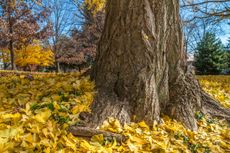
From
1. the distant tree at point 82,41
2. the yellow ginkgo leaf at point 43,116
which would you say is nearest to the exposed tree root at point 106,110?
the yellow ginkgo leaf at point 43,116

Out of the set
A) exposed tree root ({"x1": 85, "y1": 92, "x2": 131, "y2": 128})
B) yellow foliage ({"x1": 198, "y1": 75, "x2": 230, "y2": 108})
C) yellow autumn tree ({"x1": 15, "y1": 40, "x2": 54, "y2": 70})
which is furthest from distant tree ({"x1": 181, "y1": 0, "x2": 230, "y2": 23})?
yellow autumn tree ({"x1": 15, "y1": 40, "x2": 54, "y2": 70})

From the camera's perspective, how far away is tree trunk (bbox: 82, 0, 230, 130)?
2.53m

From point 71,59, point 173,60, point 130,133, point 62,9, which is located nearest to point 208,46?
point 71,59

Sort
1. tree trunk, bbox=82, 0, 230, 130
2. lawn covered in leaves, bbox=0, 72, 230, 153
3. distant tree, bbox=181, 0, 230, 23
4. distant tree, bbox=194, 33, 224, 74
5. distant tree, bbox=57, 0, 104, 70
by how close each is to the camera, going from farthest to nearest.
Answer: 1. distant tree, bbox=57, 0, 104, 70
2. distant tree, bbox=194, 33, 224, 74
3. distant tree, bbox=181, 0, 230, 23
4. tree trunk, bbox=82, 0, 230, 130
5. lawn covered in leaves, bbox=0, 72, 230, 153

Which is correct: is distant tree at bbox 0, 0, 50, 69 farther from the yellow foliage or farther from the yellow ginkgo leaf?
the yellow ginkgo leaf

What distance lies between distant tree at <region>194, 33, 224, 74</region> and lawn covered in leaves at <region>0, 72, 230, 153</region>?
15501mm

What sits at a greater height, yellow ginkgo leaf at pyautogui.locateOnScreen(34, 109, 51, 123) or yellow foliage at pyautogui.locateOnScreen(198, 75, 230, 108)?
yellow ginkgo leaf at pyautogui.locateOnScreen(34, 109, 51, 123)

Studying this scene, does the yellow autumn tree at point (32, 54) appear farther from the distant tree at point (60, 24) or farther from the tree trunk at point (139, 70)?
the tree trunk at point (139, 70)

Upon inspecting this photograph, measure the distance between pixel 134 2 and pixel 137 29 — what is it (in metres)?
0.33

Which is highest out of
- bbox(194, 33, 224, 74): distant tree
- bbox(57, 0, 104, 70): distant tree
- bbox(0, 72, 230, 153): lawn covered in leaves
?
bbox(57, 0, 104, 70): distant tree

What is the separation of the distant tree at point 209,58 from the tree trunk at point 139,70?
15.5 meters

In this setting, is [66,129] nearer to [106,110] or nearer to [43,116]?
[43,116]

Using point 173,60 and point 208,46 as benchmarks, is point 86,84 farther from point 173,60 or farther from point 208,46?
point 208,46

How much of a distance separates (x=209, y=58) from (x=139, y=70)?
53.7 ft
